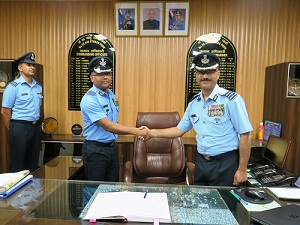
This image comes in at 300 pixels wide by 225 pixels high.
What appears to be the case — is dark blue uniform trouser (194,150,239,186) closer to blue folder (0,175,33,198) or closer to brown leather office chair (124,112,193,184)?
brown leather office chair (124,112,193,184)

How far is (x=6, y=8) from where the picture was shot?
3.30 meters

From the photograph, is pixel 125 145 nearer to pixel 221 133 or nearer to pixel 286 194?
pixel 221 133

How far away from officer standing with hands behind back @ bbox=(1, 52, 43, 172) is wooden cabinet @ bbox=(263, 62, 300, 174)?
2852mm

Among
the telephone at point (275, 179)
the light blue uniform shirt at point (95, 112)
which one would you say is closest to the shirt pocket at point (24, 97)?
the light blue uniform shirt at point (95, 112)

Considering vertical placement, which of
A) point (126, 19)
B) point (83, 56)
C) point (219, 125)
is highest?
point (126, 19)

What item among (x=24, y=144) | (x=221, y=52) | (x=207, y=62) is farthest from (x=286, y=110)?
(x=24, y=144)

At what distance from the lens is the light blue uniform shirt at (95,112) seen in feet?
6.97

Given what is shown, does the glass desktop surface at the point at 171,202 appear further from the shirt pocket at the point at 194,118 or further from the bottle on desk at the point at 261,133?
the bottle on desk at the point at 261,133

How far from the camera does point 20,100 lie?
2.77 meters

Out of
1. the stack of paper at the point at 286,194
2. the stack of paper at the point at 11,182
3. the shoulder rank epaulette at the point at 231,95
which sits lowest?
the stack of paper at the point at 286,194

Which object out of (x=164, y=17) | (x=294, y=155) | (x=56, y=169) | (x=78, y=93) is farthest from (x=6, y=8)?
(x=294, y=155)

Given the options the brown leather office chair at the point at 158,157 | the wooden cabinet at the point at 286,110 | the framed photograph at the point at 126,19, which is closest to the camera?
the brown leather office chair at the point at 158,157

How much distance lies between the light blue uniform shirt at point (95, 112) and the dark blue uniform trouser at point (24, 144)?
97 cm

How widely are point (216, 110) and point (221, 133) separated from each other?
0.59ft
